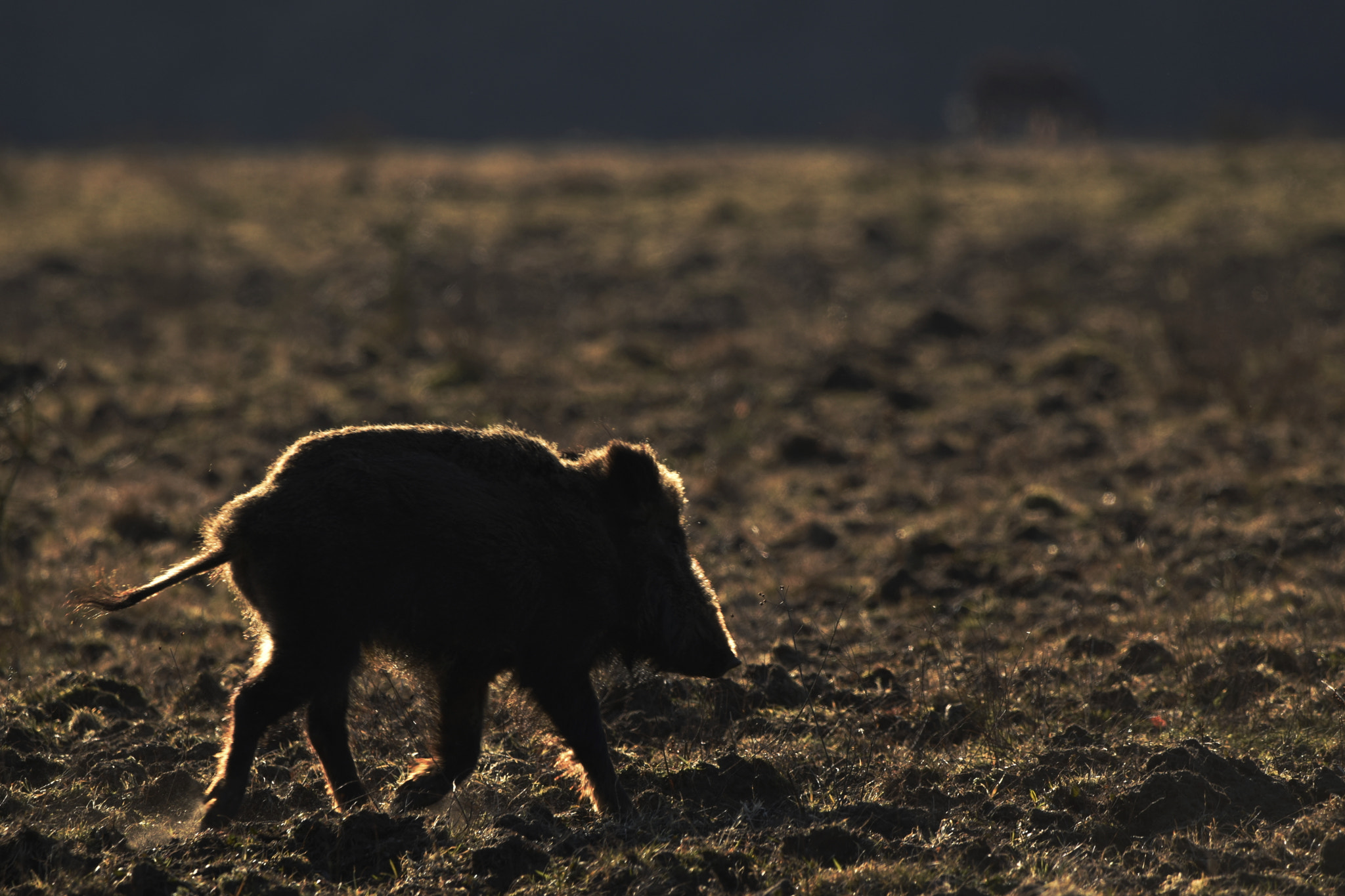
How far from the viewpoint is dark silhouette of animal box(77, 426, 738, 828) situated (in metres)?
4.44

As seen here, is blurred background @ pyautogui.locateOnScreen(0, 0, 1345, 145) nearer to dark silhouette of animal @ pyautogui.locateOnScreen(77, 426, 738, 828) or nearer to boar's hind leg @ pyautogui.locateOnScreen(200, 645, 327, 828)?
dark silhouette of animal @ pyautogui.locateOnScreen(77, 426, 738, 828)

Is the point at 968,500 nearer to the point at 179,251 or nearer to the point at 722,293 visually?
the point at 722,293

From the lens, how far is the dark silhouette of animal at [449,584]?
444 centimetres

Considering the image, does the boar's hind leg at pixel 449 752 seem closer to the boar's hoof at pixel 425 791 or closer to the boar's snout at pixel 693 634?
the boar's hoof at pixel 425 791

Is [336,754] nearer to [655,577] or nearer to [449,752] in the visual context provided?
[449,752]

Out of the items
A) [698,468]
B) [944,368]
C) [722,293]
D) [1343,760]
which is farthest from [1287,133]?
[1343,760]

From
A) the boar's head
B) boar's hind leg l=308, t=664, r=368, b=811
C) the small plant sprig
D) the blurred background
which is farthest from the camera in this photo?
the blurred background

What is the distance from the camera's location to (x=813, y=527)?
29.3 feet

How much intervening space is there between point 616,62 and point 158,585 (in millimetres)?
127401

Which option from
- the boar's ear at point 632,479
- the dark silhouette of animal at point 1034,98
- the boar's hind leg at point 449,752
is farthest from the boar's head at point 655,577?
the dark silhouette of animal at point 1034,98

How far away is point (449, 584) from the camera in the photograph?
456 cm

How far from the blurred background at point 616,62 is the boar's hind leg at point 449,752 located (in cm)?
9991

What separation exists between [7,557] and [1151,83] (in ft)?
396

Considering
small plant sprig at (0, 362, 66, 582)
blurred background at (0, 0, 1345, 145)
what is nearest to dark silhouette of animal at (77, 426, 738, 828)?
small plant sprig at (0, 362, 66, 582)
